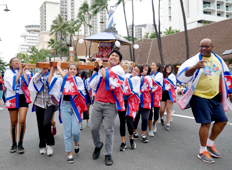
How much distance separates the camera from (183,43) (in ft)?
82.3

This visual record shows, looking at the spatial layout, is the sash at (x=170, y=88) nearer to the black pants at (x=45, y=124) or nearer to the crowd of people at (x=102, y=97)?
the crowd of people at (x=102, y=97)

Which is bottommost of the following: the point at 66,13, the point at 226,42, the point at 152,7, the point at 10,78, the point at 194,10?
the point at 10,78

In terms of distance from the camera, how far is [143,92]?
16.2 ft

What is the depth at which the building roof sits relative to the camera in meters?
20.9

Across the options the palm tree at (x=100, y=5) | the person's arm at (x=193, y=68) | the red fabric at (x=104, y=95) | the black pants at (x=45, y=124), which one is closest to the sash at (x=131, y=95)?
the red fabric at (x=104, y=95)

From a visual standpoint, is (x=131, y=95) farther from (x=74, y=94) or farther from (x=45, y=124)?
(x=45, y=124)

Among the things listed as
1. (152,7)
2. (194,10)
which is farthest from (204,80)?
(194,10)

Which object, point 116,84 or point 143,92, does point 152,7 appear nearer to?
point 143,92

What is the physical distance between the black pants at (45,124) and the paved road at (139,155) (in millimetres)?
291

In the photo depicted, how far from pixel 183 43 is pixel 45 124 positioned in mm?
23576

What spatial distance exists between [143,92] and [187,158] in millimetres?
1670

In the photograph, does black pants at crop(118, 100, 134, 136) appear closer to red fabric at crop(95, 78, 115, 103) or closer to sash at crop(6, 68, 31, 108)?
red fabric at crop(95, 78, 115, 103)

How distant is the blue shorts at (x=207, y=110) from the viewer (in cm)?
369

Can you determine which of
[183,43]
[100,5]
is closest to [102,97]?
[183,43]
